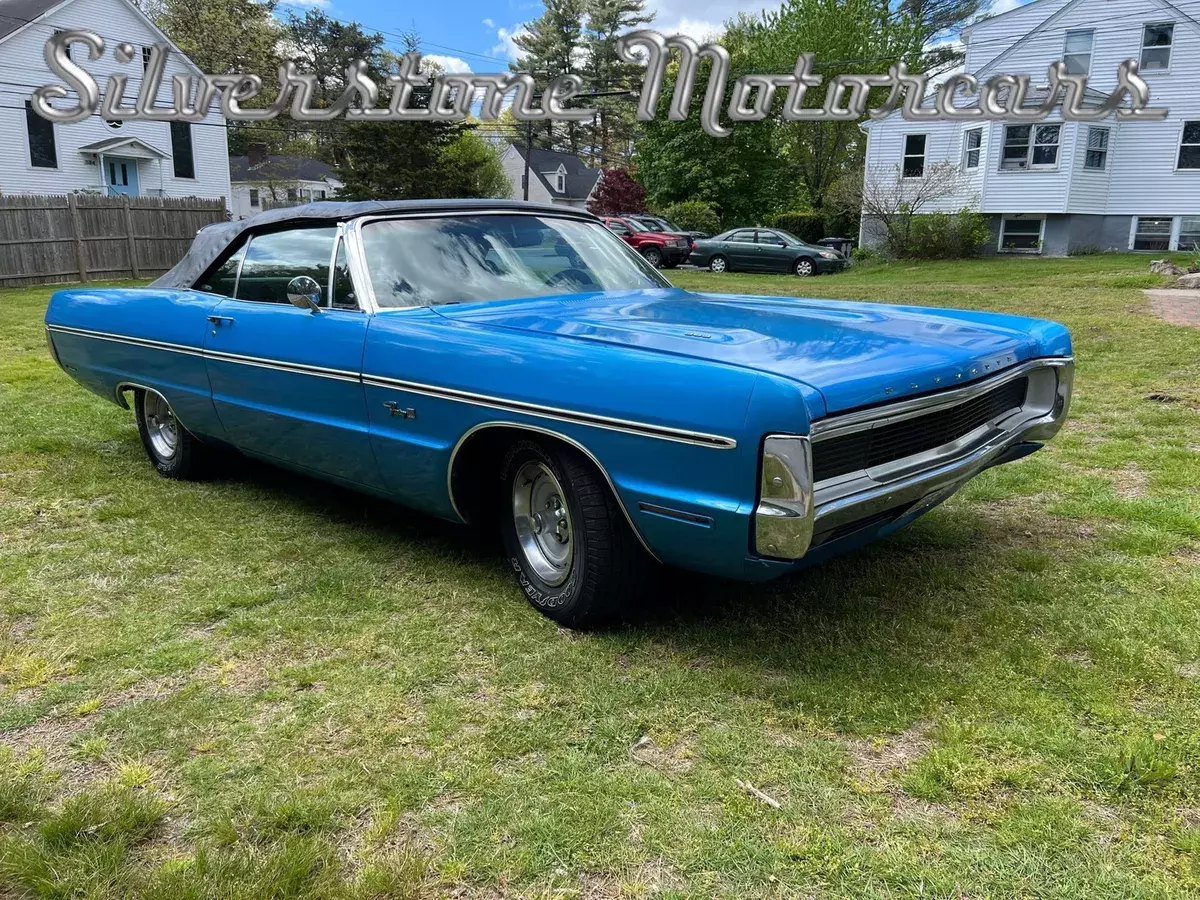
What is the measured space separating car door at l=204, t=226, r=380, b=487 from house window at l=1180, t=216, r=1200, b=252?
85.5 ft

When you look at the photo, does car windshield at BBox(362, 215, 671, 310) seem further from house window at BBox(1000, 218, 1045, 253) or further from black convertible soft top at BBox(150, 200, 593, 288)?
house window at BBox(1000, 218, 1045, 253)

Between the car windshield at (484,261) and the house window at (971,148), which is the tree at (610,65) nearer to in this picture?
the house window at (971,148)

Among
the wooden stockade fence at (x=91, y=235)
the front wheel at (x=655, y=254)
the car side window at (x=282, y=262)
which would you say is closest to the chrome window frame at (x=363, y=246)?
the car side window at (x=282, y=262)

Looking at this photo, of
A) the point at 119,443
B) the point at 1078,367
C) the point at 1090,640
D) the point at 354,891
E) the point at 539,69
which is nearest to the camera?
the point at 354,891

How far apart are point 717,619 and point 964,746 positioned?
1055 mm

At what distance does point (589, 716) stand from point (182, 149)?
1248 inches

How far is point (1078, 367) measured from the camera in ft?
26.5

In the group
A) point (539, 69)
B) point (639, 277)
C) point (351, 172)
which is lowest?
point (639, 277)

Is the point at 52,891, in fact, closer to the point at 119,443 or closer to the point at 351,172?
the point at 119,443

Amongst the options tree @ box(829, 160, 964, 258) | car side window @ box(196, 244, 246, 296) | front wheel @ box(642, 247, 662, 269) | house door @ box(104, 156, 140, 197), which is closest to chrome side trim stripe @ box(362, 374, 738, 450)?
car side window @ box(196, 244, 246, 296)

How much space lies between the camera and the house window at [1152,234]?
24.6 meters

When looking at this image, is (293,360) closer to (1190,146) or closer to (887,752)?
(887,752)

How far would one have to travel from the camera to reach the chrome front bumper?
2.55 m

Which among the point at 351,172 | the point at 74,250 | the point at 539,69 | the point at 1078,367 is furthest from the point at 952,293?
the point at 539,69
